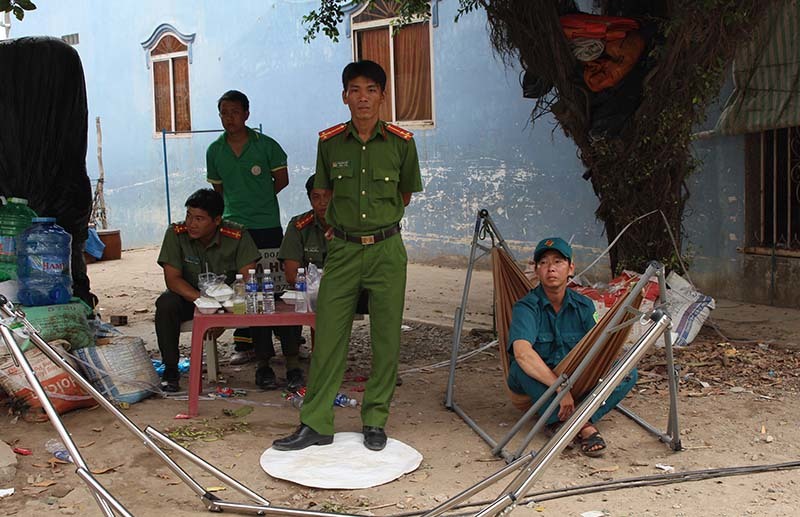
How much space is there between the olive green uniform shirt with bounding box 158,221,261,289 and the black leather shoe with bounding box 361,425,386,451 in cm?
147

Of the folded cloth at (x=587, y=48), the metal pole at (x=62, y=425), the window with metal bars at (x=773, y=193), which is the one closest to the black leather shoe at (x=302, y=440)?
the metal pole at (x=62, y=425)

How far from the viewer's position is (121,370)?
4.80 meters

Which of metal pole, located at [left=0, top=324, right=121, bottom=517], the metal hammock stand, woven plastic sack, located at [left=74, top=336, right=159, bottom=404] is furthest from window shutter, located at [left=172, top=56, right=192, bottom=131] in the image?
metal pole, located at [left=0, top=324, right=121, bottom=517]

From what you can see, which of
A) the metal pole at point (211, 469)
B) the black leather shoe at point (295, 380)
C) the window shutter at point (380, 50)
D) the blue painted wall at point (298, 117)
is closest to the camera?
the metal pole at point (211, 469)

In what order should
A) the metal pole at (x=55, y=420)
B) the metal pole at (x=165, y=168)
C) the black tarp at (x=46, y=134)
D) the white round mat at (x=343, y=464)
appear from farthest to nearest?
1. the metal pole at (x=165, y=168)
2. the black tarp at (x=46, y=134)
3. the white round mat at (x=343, y=464)
4. the metal pole at (x=55, y=420)

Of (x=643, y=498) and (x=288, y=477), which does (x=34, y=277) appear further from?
(x=643, y=498)

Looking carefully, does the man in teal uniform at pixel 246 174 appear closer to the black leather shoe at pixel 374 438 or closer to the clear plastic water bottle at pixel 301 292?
the clear plastic water bottle at pixel 301 292

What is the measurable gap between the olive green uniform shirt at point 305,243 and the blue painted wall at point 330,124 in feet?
11.0

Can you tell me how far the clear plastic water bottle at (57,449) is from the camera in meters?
3.99

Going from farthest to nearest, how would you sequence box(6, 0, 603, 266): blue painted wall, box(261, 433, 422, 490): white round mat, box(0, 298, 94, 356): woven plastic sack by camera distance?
box(6, 0, 603, 266): blue painted wall
box(0, 298, 94, 356): woven plastic sack
box(261, 433, 422, 490): white round mat

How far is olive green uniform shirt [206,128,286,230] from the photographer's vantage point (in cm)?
577

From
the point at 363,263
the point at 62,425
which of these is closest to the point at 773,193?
the point at 363,263

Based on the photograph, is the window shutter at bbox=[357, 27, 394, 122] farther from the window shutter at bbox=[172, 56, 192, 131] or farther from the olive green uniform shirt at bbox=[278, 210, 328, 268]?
the olive green uniform shirt at bbox=[278, 210, 328, 268]

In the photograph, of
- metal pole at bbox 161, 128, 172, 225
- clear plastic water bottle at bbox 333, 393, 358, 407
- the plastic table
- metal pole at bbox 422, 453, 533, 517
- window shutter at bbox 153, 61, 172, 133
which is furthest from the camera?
window shutter at bbox 153, 61, 172, 133
